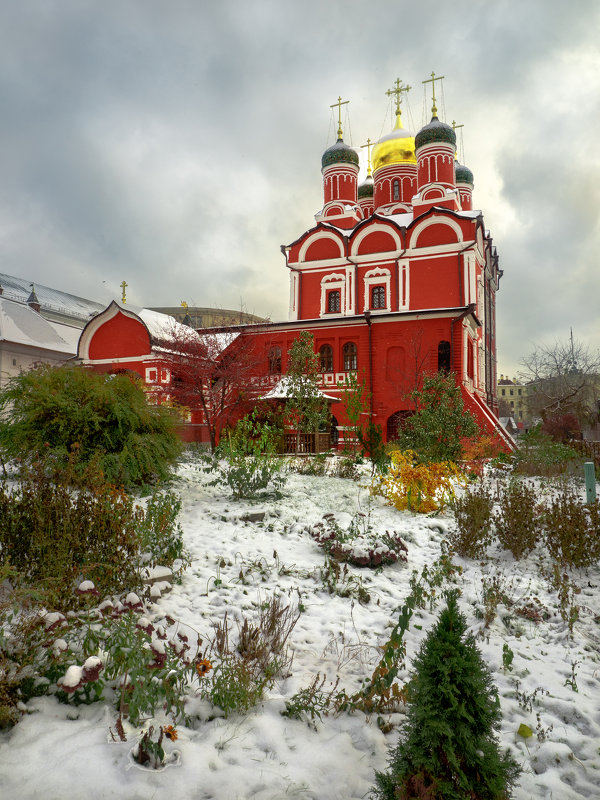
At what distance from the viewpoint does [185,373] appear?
46.4 ft

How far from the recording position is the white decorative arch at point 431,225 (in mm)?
21578

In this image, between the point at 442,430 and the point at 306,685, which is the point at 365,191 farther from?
the point at 306,685

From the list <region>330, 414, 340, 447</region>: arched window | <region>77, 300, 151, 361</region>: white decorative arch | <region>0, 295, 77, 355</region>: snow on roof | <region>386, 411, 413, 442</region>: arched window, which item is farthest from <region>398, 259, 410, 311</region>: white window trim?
<region>0, 295, 77, 355</region>: snow on roof

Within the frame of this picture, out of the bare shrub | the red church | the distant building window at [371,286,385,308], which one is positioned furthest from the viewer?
the distant building window at [371,286,385,308]

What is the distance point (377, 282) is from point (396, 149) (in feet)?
33.9

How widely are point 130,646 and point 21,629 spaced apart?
0.65m

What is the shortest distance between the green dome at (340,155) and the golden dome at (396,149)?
5.66 ft

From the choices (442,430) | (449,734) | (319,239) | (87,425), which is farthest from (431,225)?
(449,734)

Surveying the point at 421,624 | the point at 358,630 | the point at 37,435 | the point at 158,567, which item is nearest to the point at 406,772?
the point at 358,630

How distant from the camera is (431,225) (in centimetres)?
2206

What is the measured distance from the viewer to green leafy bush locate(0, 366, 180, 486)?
6.39m

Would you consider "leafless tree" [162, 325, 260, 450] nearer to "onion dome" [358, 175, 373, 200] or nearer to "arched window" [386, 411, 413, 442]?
"arched window" [386, 411, 413, 442]

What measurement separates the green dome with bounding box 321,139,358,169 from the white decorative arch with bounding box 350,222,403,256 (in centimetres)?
667

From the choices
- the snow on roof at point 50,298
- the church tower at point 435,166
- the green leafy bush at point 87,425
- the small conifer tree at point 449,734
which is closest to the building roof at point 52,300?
the snow on roof at point 50,298
